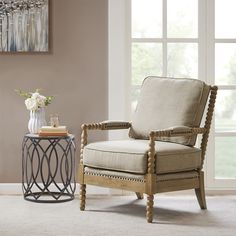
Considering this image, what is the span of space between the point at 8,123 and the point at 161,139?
1.36 metres

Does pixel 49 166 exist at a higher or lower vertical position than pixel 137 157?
lower

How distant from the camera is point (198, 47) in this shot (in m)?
5.32

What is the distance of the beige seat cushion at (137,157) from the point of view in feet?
13.7

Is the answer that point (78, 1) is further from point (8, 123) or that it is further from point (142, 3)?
point (8, 123)

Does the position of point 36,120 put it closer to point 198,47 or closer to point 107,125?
point 107,125

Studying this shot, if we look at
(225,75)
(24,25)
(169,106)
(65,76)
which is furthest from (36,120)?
(225,75)

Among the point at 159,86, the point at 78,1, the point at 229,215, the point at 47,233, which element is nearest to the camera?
the point at 47,233

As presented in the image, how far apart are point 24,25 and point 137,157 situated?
5.52ft

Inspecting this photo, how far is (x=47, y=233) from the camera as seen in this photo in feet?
12.6

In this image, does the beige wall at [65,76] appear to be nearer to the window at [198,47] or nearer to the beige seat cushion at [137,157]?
the window at [198,47]

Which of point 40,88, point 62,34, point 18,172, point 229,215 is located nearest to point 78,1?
point 62,34

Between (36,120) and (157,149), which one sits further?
(36,120)

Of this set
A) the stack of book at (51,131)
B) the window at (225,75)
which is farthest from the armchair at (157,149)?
the window at (225,75)

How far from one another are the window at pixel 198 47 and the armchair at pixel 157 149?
0.43 m
